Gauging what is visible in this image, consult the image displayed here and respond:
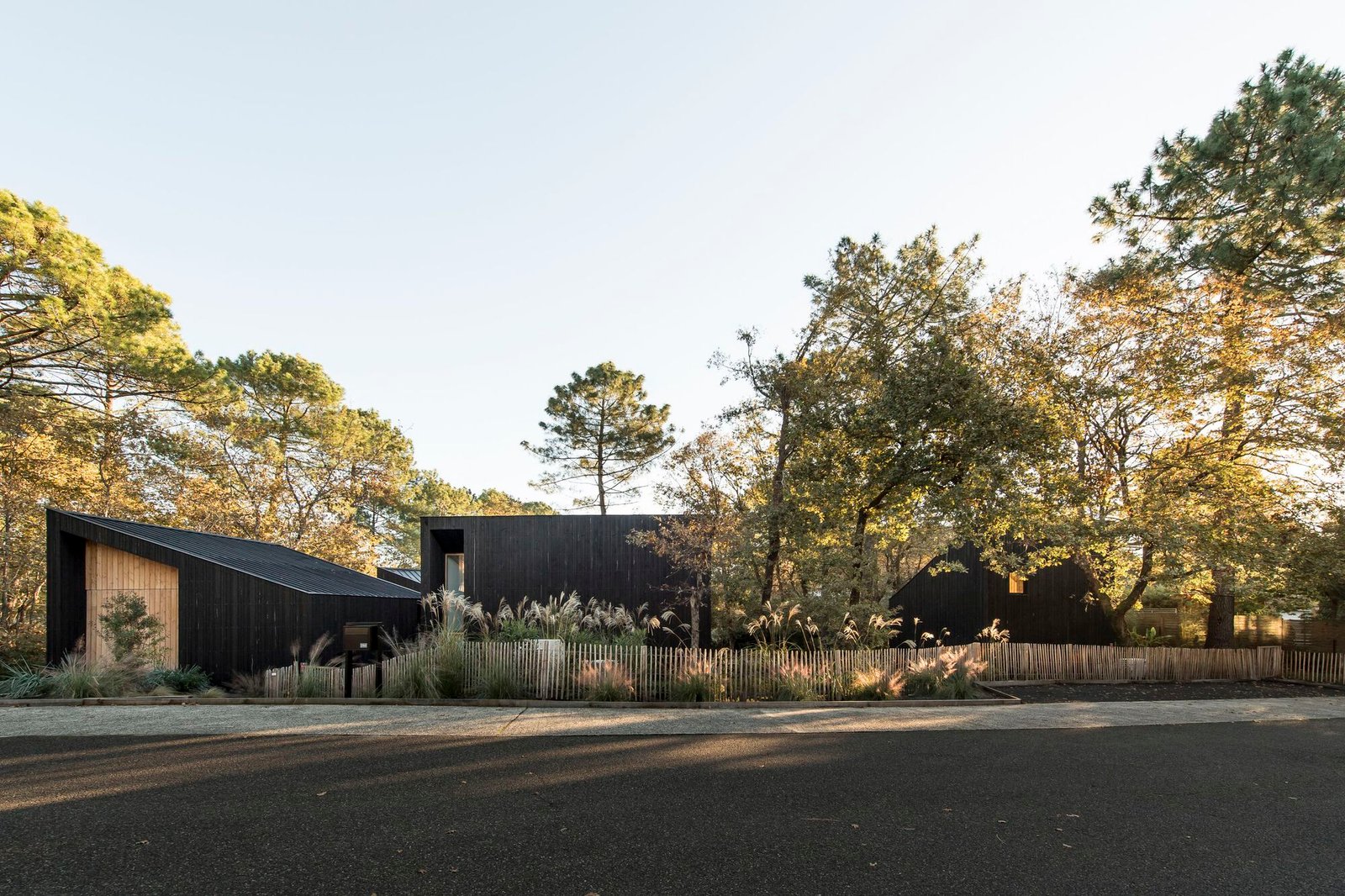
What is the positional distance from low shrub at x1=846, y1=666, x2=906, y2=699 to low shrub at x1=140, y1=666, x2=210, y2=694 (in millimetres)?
9115

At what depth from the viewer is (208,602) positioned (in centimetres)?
1056

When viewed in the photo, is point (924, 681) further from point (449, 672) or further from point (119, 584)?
point (119, 584)

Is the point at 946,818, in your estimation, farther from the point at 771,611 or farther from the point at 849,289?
the point at 849,289

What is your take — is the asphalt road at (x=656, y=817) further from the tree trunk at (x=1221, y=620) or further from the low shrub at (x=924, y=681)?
the tree trunk at (x=1221, y=620)

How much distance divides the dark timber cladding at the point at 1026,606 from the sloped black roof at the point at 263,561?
40.1 feet

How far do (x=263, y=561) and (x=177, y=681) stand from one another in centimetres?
387

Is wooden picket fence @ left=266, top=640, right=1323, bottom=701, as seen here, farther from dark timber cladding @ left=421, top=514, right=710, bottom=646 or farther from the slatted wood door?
dark timber cladding @ left=421, top=514, right=710, bottom=646

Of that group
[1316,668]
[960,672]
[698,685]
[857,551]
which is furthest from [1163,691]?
[698,685]

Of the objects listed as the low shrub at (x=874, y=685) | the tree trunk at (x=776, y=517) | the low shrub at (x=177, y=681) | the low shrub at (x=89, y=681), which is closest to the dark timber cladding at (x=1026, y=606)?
the tree trunk at (x=776, y=517)

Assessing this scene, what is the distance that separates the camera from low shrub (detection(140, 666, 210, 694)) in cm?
923

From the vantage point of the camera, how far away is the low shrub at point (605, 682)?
856cm

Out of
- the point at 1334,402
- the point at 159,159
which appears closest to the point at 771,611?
the point at 1334,402

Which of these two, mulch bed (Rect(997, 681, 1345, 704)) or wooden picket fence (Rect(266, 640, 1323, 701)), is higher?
wooden picket fence (Rect(266, 640, 1323, 701))

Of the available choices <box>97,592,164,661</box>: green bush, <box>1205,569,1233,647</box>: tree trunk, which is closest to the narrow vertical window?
<box>97,592,164,661</box>: green bush
